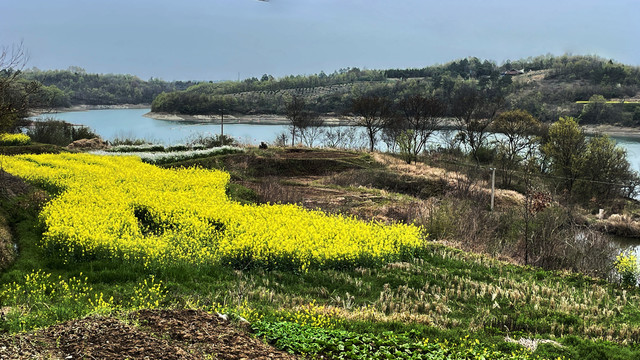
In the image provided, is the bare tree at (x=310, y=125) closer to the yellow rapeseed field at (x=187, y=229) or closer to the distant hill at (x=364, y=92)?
the distant hill at (x=364, y=92)

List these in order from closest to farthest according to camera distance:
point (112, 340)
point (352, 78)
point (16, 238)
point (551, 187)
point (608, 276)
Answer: point (112, 340)
point (16, 238)
point (608, 276)
point (551, 187)
point (352, 78)

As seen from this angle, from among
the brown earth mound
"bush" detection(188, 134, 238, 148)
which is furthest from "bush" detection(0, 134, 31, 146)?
"bush" detection(188, 134, 238, 148)

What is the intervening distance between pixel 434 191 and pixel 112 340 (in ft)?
98.4

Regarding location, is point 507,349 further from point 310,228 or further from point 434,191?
point 434,191

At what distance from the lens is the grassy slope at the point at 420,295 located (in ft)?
25.3

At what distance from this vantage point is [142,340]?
530cm

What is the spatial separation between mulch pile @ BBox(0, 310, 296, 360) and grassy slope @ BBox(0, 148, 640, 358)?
4.03 feet

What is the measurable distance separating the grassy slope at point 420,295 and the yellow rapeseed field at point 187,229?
498 millimetres

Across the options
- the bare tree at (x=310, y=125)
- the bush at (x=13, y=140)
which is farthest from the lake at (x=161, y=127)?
the bush at (x=13, y=140)

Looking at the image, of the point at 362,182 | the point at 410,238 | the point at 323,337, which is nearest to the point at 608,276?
the point at 410,238

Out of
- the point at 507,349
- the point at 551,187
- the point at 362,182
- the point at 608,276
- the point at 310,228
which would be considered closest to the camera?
the point at 507,349

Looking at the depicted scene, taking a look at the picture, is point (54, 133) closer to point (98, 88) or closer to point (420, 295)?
point (420, 295)

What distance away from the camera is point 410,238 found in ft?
43.6

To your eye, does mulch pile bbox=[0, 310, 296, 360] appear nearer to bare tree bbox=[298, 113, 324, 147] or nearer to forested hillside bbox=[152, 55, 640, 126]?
bare tree bbox=[298, 113, 324, 147]
